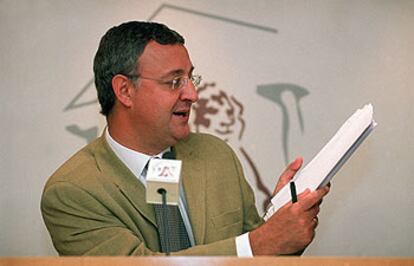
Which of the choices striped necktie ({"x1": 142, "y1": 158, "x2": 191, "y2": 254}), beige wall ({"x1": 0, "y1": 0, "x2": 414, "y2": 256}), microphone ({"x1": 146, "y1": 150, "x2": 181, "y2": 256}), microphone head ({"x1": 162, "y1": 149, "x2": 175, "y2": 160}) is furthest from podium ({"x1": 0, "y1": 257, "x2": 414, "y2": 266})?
beige wall ({"x1": 0, "y1": 0, "x2": 414, "y2": 256})

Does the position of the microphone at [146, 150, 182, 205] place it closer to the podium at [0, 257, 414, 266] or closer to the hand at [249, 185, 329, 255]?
the podium at [0, 257, 414, 266]

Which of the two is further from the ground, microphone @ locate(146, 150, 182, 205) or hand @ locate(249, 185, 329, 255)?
microphone @ locate(146, 150, 182, 205)

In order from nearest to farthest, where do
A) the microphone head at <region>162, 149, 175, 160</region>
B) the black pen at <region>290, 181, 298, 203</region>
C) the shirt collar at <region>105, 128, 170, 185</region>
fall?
1. the black pen at <region>290, 181, 298, 203</region>
2. the shirt collar at <region>105, 128, 170, 185</region>
3. the microphone head at <region>162, 149, 175, 160</region>

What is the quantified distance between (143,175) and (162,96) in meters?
0.23

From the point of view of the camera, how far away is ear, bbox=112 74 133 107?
6.95 ft

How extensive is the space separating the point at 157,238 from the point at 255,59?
4.32 ft

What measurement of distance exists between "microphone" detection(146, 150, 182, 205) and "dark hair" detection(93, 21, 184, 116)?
0.70m

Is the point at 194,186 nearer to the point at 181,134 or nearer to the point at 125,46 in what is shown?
the point at 181,134

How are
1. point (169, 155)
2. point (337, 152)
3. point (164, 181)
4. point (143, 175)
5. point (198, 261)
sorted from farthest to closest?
point (169, 155) < point (143, 175) < point (337, 152) < point (164, 181) < point (198, 261)

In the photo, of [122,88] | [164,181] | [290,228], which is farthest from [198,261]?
[122,88]

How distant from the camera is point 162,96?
2066 mm

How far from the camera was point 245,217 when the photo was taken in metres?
2.19

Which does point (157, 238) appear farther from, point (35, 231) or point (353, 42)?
point (353, 42)

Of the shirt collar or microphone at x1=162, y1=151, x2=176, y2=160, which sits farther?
microphone at x1=162, y1=151, x2=176, y2=160
